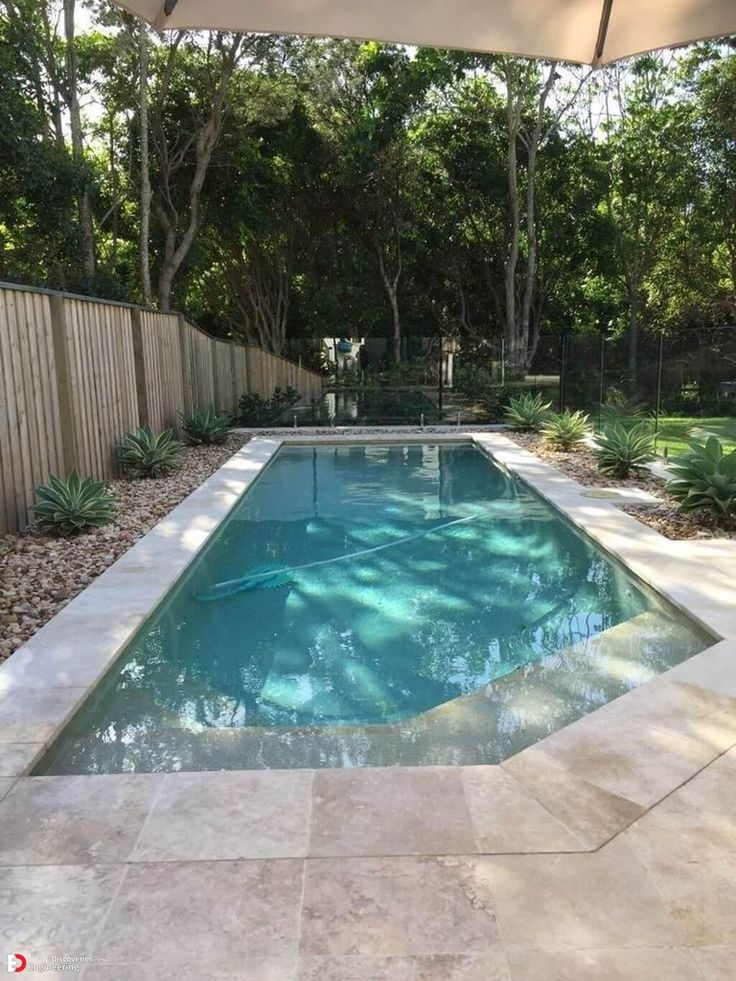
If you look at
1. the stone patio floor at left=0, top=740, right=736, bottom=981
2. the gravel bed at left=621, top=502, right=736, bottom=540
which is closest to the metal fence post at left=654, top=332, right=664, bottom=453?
the gravel bed at left=621, top=502, right=736, bottom=540

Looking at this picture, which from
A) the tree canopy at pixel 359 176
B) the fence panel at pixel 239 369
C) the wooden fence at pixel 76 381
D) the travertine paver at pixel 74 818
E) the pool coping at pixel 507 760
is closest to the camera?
the travertine paver at pixel 74 818

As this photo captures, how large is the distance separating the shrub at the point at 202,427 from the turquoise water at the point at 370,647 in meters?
5.50

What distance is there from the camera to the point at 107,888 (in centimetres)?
218

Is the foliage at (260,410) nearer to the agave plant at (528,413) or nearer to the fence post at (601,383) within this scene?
the agave plant at (528,413)

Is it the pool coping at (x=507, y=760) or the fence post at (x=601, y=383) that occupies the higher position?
the fence post at (x=601, y=383)

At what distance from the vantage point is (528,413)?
1561 centimetres

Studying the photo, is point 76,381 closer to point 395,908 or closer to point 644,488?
point 644,488

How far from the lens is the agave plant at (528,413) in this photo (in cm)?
1552

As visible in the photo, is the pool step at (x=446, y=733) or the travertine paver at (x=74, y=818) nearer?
the travertine paver at (x=74, y=818)

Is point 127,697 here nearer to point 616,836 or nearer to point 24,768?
point 24,768

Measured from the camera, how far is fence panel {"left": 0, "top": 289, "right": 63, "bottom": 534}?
6336mm

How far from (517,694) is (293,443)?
37.6ft

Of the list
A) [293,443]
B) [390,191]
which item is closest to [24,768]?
[293,443]

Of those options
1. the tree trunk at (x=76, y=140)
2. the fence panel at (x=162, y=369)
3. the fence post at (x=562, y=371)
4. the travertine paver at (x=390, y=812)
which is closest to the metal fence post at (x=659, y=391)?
the fence post at (x=562, y=371)
